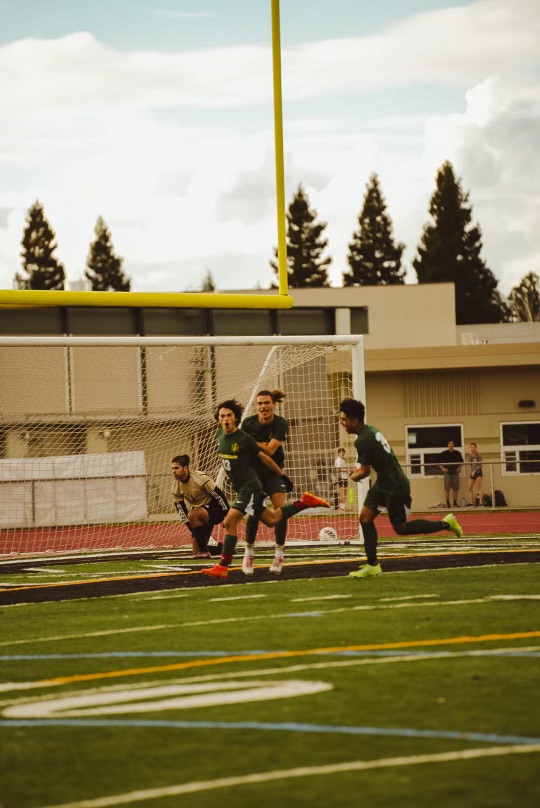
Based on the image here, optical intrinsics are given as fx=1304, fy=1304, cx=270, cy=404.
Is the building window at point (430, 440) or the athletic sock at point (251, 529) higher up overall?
the building window at point (430, 440)

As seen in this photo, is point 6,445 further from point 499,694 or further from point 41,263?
point 41,263

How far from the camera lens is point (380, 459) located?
40.4ft

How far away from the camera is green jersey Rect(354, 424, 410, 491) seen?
12.2m

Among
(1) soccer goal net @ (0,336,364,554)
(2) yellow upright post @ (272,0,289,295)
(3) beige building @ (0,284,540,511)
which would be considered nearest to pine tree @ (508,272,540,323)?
(3) beige building @ (0,284,540,511)

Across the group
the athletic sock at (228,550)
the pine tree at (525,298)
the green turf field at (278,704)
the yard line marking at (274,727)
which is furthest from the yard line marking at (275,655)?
the pine tree at (525,298)

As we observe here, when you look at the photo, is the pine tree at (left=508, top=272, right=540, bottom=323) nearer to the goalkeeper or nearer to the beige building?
the beige building

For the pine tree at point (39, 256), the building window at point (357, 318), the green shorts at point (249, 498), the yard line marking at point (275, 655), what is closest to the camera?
the yard line marking at point (275, 655)

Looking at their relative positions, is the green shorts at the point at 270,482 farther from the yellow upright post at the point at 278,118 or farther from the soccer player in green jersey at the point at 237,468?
the yellow upright post at the point at 278,118

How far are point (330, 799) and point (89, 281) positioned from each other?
251 ft

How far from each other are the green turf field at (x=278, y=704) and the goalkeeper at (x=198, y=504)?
20.4 feet

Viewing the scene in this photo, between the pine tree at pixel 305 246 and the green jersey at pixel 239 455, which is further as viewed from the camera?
the pine tree at pixel 305 246

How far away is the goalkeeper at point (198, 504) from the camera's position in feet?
55.7

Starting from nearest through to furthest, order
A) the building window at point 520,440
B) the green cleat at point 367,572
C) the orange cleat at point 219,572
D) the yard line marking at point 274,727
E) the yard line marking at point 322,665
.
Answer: the yard line marking at point 274,727, the yard line marking at point 322,665, the green cleat at point 367,572, the orange cleat at point 219,572, the building window at point 520,440

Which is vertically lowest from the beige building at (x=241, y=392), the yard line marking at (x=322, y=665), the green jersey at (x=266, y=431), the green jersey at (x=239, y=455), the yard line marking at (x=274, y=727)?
the yard line marking at (x=274, y=727)
